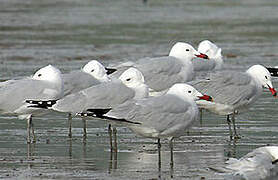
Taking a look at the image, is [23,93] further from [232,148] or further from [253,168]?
[253,168]

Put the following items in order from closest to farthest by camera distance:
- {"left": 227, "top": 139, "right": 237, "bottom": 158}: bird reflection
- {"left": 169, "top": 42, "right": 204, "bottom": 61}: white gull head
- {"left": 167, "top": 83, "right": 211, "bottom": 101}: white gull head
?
{"left": 167, "top": 83, "right": 211, "bottom": 101}: white gull head → {"left": 227, "top": 139, "right": 237, "bottom": 158}: bird reflection → {"left": 169, "top": 42, "right": 204, "bottom": 61}: white gull head

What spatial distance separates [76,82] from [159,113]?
3506 millimetres

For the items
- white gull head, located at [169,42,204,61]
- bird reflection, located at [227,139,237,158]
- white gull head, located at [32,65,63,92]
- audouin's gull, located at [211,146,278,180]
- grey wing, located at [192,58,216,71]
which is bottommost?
bird reflection, located at [227,139,237,158]

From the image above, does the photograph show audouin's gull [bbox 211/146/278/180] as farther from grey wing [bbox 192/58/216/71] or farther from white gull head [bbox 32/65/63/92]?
grey wing [bbox 192/58/216/71]

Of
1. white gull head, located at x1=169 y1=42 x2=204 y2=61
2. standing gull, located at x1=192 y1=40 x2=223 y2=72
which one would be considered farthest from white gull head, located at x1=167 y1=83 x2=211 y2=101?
standing gull, located at x1=192 y1=40 x2=223 y2=72

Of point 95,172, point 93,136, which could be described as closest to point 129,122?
point 95,172

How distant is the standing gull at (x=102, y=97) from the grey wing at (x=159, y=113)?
3.49 ft

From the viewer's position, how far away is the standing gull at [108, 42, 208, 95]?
15906mm

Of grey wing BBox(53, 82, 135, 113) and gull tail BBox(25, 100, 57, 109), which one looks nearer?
gull tail BBox(25, 100, 57, 109)

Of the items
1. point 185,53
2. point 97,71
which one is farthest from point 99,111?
point 185,53

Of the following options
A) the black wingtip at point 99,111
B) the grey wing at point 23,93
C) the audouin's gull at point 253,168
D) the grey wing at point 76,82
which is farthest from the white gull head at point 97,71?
the audouin's gull at point 253,168

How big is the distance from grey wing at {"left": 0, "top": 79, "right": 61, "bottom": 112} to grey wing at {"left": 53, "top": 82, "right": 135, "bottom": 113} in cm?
81

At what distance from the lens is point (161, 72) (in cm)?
1595

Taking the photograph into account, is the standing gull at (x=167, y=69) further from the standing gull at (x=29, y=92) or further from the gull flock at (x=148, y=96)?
the standing gull at (x=29, y=92)
